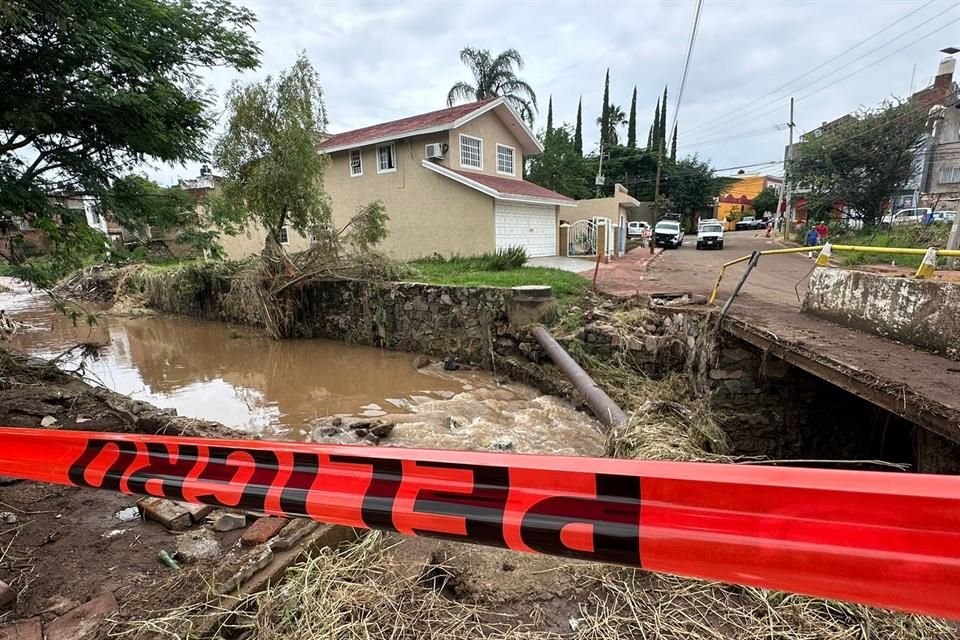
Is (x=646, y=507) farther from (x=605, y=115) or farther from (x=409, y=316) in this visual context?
(x=605, y=115)

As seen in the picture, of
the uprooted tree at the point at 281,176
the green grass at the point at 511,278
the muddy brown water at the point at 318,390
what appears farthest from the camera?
the uprooted tree at the point at 281,176

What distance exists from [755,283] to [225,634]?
12.4m

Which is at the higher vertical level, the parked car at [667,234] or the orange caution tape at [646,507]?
the parked car at [667,234]

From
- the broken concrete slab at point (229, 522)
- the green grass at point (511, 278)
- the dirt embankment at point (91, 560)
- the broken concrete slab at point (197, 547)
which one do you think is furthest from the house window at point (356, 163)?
the broken concrete slab at point (197, 547)

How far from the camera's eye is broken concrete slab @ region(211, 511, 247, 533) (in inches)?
106

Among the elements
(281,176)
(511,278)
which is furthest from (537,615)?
(281,176)

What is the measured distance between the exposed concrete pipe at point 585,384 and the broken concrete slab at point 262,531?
297 cm

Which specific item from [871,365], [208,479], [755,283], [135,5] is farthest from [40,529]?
[755,283]

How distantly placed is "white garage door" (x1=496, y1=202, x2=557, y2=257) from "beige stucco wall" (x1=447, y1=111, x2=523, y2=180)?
2639 mm

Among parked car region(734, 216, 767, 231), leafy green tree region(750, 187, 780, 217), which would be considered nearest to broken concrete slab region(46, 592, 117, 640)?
parked car region(734, 216, 767, 231)

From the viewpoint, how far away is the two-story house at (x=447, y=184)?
1653cm

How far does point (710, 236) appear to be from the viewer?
2684cm

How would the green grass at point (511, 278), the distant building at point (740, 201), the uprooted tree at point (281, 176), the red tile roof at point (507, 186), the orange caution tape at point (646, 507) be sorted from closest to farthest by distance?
the orange caution tape at point (646, 507) → the green grass at point (511, 278) → the uprooted tree at point (281, 176) → the red tile roof at point (507, 186) → the distant building at point (740, 201)

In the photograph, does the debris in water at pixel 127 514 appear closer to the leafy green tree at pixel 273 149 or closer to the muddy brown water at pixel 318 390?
the muddy brown water at pixel 318 390
